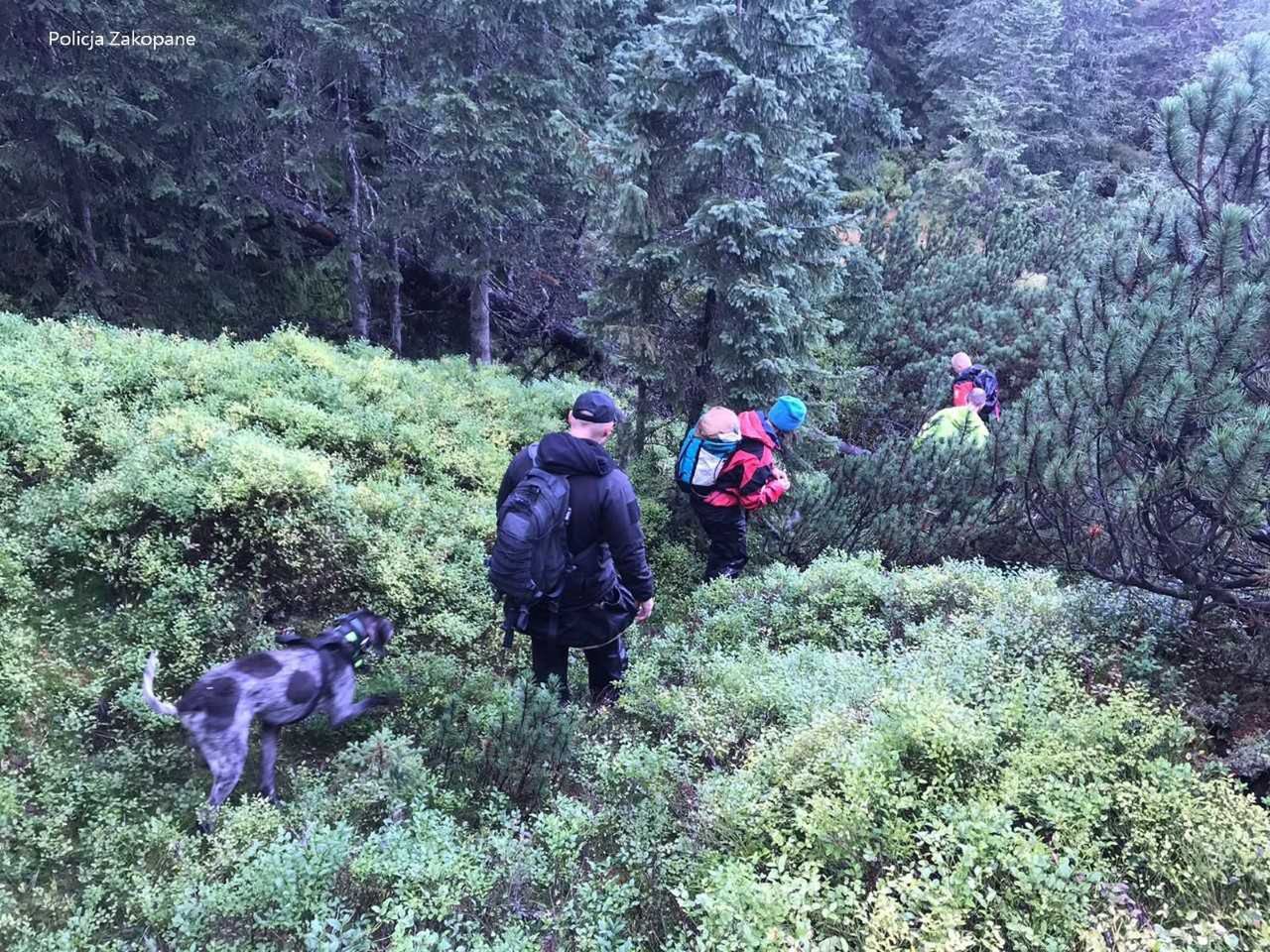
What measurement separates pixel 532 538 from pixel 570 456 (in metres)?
0.54

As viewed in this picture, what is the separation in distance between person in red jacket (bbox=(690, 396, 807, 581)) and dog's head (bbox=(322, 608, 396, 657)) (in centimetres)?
348

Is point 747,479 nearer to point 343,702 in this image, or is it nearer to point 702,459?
point 702,459

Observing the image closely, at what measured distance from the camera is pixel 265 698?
383cm

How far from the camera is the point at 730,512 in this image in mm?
7305

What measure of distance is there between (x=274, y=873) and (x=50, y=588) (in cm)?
330

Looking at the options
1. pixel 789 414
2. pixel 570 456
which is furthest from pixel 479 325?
pixel 570 456

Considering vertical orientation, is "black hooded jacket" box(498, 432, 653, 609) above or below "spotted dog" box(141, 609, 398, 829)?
above

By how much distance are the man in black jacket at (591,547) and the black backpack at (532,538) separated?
11cm

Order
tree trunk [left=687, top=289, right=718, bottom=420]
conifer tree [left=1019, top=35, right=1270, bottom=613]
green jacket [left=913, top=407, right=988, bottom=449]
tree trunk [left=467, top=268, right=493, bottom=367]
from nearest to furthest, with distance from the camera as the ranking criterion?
conifer tree [left=1019, top=35, right=1270, bottom=613]
green jacket [left=913, top=407, right=988, bottom=449]
tree trunk [left=687, top=289, right=718, bottom=420]
tree trunk [left=467, top=268, right=493, bottom=367]

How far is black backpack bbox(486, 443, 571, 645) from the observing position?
408 cm

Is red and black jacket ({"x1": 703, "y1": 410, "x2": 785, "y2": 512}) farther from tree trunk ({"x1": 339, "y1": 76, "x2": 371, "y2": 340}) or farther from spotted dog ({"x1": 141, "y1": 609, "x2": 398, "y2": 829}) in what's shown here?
tree trunk ({"x1": 339, "y1": 76, "x2": 371, "y2": 340})

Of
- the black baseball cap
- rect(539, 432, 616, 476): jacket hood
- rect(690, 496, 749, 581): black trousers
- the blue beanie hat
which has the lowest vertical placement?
rect(690, 496, 749, 581): black trousers

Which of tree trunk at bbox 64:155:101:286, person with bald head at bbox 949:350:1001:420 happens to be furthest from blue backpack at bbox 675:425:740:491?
tree trunk at bbox 64:155:101:286

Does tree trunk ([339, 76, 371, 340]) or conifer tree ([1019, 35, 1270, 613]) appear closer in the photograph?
conifer tree ([1019, 35, 1270, 613])
